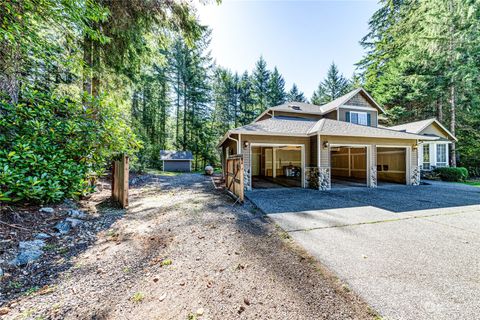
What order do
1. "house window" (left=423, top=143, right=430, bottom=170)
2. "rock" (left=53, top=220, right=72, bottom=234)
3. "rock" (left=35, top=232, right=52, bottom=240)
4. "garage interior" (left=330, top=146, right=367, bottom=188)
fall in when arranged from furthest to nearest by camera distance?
"house window" (left=423, top=143, right=430, bottom=170)
"garage interior" (left=330, top=146, right=367, bottom=188)
"rock" (left=53, top=220, right=72, bottom=234)
"rock" (left=35, top=232, right=52, bottom=240)

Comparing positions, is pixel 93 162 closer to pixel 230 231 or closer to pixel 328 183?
pixel 230 231

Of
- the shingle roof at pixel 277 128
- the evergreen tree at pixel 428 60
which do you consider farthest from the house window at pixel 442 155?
the shingle roof at pixel 277 128

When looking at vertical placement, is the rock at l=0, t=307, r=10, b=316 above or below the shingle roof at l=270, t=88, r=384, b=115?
below

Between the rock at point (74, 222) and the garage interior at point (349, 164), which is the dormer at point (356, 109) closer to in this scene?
the garage interior at point (349, 164)

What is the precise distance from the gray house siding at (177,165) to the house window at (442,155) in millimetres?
23276

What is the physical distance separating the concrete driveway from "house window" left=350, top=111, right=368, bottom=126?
30.1 feet

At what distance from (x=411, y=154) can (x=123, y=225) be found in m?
13.5

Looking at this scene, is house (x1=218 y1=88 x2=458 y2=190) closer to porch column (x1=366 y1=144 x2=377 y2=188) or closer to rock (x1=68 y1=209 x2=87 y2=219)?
porch column (x1=366 y1=144 x2=377 y2=188)

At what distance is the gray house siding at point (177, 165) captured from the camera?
2316 centimetres

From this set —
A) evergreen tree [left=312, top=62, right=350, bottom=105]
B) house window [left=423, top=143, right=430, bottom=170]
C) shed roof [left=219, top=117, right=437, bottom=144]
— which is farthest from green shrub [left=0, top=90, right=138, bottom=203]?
evergreen tree [left=312, top=62, right=350, bottom=105]

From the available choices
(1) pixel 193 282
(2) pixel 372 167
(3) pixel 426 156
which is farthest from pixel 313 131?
(3) pixel 426 156

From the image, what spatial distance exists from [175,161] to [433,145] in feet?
78.5

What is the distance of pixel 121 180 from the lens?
5.71m

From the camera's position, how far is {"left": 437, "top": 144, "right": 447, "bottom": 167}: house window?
1462cm
